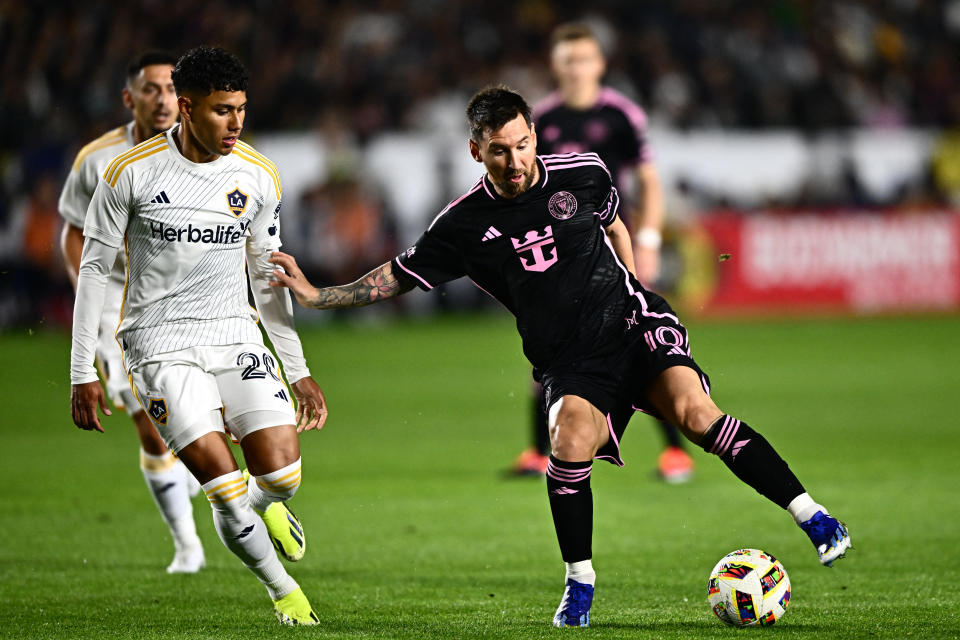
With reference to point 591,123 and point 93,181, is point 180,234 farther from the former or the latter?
point 591,123

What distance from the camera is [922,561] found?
20.7ft

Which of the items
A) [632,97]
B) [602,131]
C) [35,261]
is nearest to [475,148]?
[602,131]

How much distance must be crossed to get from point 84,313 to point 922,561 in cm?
387

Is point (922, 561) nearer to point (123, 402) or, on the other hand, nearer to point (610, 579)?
point (610, 579)

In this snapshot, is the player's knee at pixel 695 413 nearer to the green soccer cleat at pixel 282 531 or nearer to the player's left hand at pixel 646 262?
the green soccer cleat at pixel 282 531

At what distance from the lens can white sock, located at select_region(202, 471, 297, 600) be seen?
16.8 ft

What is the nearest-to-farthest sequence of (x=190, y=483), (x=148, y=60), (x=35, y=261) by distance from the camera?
(x=148, y=60) → (x=190, y=483) → (x=35, y=261)

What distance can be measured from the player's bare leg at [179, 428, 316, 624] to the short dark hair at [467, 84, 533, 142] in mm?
1502

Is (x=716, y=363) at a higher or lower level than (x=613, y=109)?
lower

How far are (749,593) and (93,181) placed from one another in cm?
375

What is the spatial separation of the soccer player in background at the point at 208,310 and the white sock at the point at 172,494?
1.25 meters

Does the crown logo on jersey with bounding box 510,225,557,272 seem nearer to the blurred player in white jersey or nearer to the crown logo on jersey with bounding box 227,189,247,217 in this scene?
the crown logo on jersey with bounding box 227,189,247,217

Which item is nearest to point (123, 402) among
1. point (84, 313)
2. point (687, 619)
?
point (84, 313)

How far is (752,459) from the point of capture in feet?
16.6
